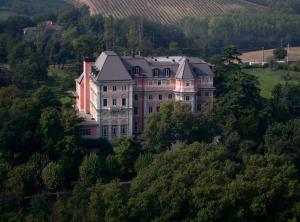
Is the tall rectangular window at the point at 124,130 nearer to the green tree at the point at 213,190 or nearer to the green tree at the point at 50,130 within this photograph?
the green tree at the point at 50,130

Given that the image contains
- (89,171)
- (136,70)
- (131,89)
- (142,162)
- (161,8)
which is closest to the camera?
(89,171)

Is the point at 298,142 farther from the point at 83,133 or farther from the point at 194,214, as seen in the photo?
the point at 83,133

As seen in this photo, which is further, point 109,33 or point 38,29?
point 109,33

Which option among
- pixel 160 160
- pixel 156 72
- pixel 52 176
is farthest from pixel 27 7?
pixel 160 160

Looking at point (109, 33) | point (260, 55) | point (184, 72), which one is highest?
point (109, 33)

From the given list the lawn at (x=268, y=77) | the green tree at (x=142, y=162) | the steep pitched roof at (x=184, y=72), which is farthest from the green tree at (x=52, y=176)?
the lawn at (x=268, y=77)

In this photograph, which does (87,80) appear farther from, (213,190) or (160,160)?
(213,190)

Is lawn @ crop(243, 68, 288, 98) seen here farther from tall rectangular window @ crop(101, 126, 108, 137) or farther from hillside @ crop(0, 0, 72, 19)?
hillside @ crop(0, 0, 72, 19)
